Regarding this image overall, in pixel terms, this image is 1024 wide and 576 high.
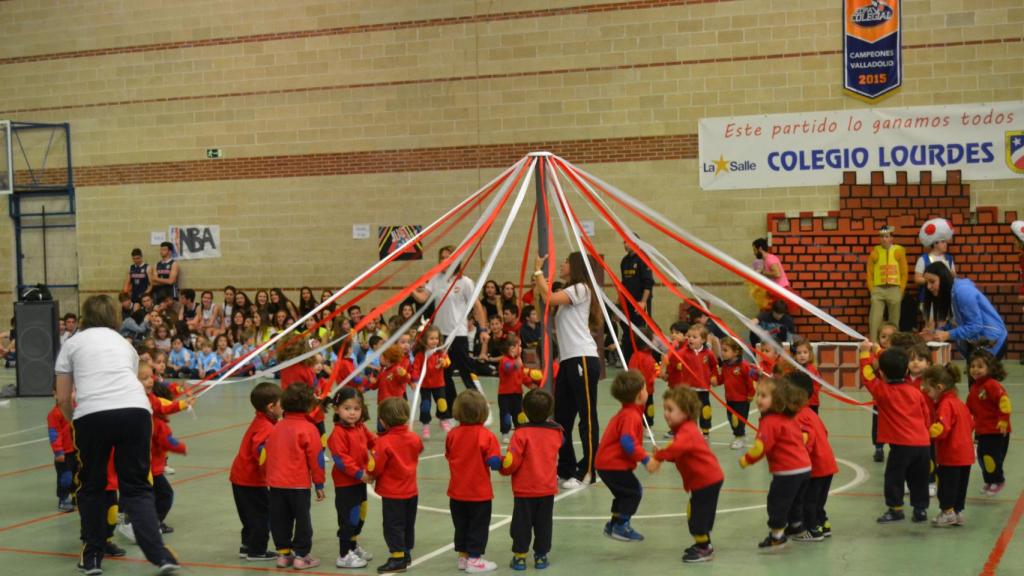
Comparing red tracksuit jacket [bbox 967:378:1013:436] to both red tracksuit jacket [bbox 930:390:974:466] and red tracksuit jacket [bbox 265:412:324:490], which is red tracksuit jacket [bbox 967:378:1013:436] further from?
red tracksuit jacket [bbox 265:412:324:490]

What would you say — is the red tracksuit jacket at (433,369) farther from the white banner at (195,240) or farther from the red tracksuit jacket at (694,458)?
the white banner at (195,240)

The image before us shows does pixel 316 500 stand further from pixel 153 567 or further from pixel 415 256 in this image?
pixel 415 256

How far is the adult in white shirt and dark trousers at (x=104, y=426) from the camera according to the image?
6.67 m

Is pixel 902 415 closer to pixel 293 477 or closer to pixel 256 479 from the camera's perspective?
pixel 293 477

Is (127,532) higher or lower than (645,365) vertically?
lower

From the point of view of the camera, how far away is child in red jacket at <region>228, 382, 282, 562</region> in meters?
7.10

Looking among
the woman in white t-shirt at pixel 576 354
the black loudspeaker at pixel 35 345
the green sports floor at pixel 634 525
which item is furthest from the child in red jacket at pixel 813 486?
the black loudspeaker at pixel 35 345

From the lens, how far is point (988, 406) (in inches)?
331

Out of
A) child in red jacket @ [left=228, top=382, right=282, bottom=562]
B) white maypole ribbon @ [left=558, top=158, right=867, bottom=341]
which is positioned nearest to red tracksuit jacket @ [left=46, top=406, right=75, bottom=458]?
child in red jacket @ [left=228, top=382, right=282, bottom=562]

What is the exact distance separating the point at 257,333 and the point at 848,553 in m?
14.2

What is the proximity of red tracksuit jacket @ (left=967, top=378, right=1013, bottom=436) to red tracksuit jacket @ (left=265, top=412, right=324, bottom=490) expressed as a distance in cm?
483

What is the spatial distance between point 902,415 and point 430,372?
5.48 m

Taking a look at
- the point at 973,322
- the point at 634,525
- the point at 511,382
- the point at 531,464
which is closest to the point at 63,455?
the point at 531,464

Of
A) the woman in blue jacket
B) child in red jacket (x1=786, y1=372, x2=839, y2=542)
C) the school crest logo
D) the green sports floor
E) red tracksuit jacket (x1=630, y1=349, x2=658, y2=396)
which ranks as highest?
the school crest logo
